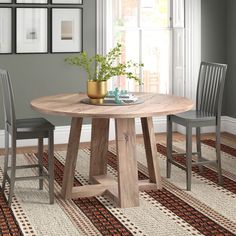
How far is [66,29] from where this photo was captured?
6.20 meters

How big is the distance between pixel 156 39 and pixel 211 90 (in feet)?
6.54

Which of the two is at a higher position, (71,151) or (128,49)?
(128,49)

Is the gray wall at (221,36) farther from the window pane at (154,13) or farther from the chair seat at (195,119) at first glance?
the chair seat at (195,119)

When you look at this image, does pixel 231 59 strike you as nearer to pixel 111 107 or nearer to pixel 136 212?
pixel 111 107

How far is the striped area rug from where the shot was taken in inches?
147

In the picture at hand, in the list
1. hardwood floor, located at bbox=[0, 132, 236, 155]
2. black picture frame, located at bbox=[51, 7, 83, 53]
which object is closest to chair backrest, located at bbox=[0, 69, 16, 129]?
hardwood floor, located at bbox=[0, 132, 236, 155]

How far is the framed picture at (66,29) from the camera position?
6.16 metres

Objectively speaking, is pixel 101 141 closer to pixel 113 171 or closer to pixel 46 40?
pixel 113 171

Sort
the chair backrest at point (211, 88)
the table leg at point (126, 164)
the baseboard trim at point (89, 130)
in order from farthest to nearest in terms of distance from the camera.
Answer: the baseboard trim at point (89, 130)
the chair backrest at point (211, 88)
the table leg at point (126, 164)

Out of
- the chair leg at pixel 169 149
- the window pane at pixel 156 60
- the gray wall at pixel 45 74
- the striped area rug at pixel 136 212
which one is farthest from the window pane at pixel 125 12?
the striped area rug at pixel 136 212

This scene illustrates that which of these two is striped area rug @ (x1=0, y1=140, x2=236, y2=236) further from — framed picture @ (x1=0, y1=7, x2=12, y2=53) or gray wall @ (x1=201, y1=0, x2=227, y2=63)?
gray wall @ (x1=201, y1=0, x2=227, y2=63)

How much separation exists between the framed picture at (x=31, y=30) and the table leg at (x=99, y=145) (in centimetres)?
180

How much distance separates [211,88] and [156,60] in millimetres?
1951

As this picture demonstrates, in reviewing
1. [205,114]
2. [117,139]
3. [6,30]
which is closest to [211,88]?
[205,114]
